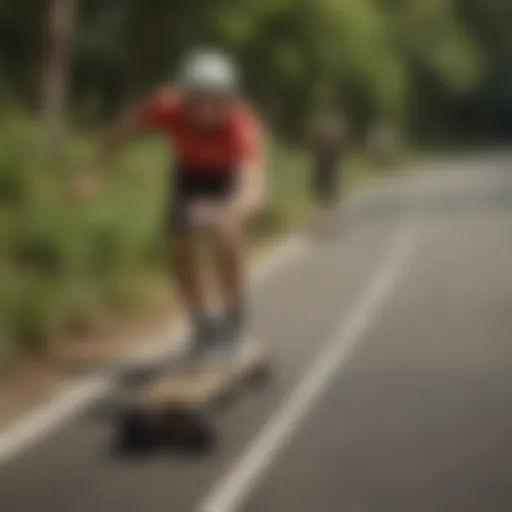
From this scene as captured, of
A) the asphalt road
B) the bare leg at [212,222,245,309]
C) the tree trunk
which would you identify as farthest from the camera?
the tree trunk

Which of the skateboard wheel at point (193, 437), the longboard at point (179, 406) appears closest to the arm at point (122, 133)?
the longboard at point (179, 406)

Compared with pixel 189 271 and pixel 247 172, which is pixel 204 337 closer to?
pixel 189 271

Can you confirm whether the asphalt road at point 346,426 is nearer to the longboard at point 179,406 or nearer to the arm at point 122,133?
the longboard at point 179,406

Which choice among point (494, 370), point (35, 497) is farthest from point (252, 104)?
point (35, 497)

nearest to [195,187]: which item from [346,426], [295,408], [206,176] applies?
[206,176]

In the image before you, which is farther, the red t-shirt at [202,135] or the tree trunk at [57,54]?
the tree trunk at [57,54]

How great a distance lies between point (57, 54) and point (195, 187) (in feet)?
25.9

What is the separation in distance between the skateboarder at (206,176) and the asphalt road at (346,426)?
559 mm

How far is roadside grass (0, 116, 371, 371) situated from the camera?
9.80 metres

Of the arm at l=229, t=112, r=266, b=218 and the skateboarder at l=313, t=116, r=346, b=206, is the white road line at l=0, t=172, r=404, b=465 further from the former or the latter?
the skateboarder at l=313, t=116, r=346, b=206

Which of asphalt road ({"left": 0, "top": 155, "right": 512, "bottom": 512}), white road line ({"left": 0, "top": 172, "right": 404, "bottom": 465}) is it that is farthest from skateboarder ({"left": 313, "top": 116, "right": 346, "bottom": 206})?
white road line ({"left": 0, "top": 172, "right": 404, "bottom": 465})

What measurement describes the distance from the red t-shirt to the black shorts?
36mm

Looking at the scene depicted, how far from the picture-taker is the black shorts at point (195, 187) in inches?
314

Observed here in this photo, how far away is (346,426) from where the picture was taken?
7.25m
